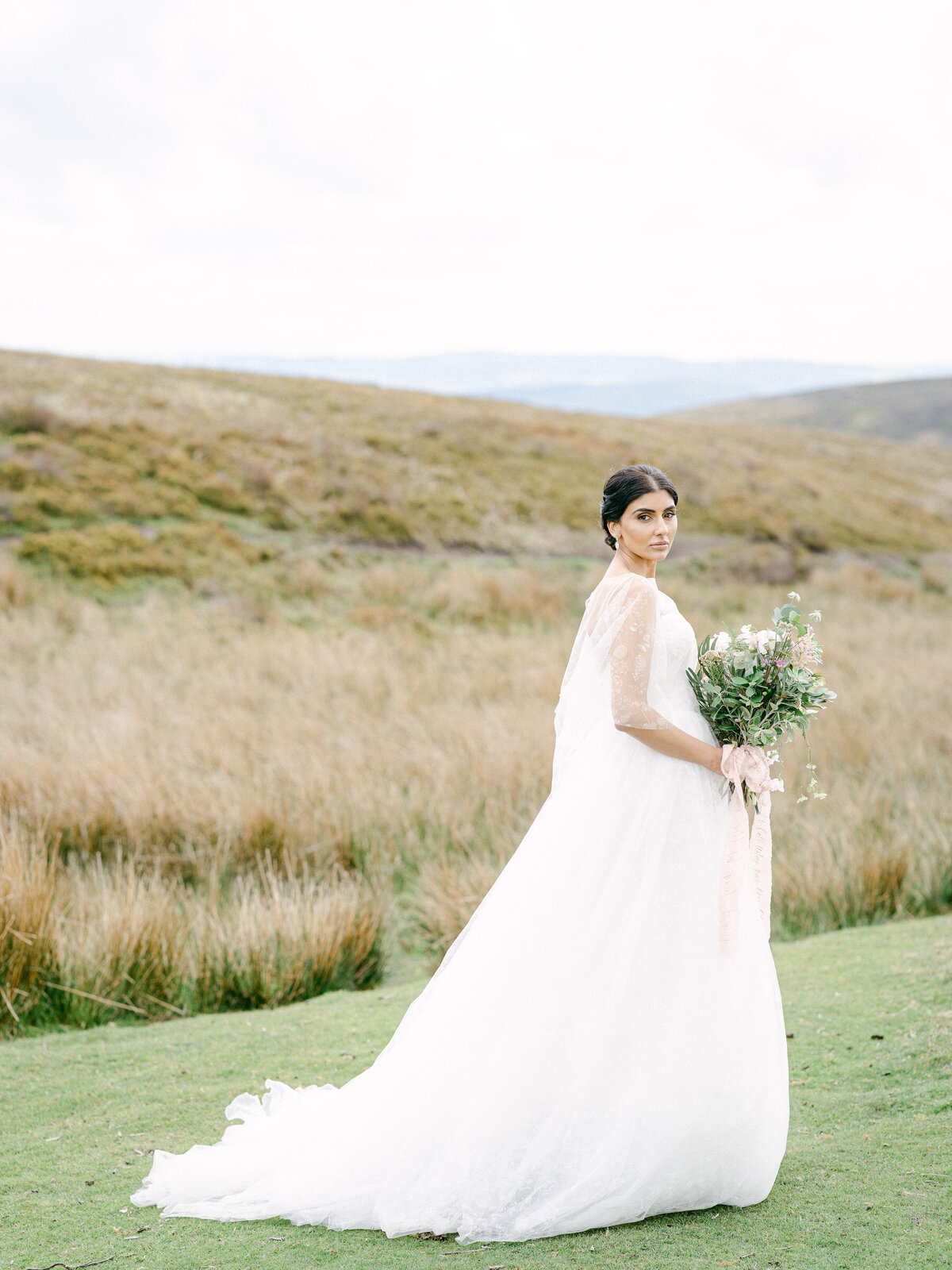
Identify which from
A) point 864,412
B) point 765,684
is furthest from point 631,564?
point 864,412

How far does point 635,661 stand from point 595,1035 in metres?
1.05

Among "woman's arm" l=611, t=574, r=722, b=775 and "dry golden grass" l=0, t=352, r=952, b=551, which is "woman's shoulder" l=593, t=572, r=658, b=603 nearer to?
"woman's arm" l=611, t=574, r=722, b=775

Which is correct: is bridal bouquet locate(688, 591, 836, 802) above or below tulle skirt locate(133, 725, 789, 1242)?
above

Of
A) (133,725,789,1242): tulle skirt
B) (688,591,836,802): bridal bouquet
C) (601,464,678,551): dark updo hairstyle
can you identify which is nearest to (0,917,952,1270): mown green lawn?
(133,725,789,1242): tulle skirt

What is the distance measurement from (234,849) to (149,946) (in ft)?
6.14

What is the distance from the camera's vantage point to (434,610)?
16.5 meters

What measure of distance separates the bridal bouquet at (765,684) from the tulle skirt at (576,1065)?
200mm

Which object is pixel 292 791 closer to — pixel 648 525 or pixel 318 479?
pixel 648 525

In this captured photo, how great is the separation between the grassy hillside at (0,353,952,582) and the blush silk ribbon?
1370 centimetres

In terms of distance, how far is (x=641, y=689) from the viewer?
314 centimetres

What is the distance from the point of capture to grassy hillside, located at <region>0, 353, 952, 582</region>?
1766 centimetres

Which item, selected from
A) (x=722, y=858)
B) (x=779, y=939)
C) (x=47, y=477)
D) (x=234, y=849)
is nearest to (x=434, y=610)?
(x=47, y=477)

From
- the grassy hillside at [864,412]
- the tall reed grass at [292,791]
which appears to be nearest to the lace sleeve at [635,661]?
the tall reed grass at [292,791]

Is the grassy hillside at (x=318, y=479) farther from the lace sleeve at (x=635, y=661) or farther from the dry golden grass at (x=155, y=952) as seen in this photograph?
the lace sleeve at (x=635, y=661)
